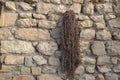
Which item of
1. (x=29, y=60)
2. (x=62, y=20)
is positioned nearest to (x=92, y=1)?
(x=62, y=20)

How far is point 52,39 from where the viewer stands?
3660 millimetres

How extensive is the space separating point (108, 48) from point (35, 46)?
1040mm

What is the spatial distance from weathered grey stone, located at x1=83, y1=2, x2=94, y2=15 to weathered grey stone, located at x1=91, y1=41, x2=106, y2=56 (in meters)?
0.43

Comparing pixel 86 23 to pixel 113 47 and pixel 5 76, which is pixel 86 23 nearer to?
pixel 113 47

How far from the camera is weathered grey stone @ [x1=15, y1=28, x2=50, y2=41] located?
3.54 metres

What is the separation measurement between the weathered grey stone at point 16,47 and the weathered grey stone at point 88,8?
0.90 m

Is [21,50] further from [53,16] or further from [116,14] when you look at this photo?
[116,14]

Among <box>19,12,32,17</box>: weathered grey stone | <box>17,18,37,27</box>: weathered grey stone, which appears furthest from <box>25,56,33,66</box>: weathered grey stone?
<box>19,12,32,17</box>: weathered grey stone

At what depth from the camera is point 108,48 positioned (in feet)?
12.6

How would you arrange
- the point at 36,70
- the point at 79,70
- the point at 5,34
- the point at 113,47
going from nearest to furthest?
the point at 5,34 < the point at 36,70 < the point at 79,70 < the point at 113,47

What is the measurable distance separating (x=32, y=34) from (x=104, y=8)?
3.58 ft

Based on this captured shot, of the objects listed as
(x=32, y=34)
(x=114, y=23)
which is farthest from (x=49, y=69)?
(x=114, y=23)

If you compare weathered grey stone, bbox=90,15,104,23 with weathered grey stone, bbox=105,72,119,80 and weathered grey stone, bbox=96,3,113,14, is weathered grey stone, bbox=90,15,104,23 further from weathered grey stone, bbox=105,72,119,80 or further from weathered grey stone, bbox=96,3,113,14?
weathered grey stone, bbox=105,72,119,80

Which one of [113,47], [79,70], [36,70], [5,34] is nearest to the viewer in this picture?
[5,34]
